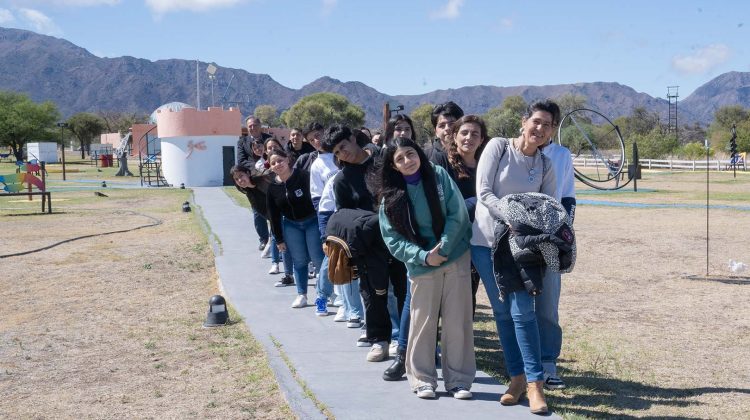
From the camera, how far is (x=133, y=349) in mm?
6816

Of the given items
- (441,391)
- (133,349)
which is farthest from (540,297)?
(133,349)

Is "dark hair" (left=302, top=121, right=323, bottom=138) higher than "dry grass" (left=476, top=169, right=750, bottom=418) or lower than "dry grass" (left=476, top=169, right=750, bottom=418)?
higher

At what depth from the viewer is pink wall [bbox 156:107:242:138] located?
34.3m

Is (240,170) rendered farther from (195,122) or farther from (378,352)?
(195,122)

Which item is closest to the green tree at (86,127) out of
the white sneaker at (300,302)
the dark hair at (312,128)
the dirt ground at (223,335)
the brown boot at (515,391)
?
the dirt ground at (223,335)

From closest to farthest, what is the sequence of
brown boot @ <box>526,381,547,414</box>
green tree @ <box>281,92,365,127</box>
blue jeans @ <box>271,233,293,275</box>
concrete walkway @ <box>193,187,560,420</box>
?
brown boot @ <box>526,381,547,414</box> < concrete walkway @ <box>193,187,560,420</box> < blue jeans @ <box>271,233,293,275</box> < green tree @ <box>281,92,365,127</box>

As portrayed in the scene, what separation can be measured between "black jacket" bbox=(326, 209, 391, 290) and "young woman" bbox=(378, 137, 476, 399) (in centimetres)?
51

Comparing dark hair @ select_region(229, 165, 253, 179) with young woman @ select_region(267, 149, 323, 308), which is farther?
dark hair @ select_region(229, 165, 253, 179)

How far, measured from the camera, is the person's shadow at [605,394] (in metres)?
4.72

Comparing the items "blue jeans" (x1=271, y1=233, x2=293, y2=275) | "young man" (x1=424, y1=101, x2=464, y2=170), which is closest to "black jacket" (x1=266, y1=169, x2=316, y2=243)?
"blue jeans" (x1=271, y1=233, x2=293, y2=275)

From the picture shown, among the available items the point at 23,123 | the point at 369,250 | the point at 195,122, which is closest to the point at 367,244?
the point at 369,250

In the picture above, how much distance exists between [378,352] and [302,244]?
2102 millimetres

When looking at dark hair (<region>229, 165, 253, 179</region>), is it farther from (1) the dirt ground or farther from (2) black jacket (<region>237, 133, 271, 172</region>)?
(2) black jacket (<region>237, 133, 271, 172</region>)

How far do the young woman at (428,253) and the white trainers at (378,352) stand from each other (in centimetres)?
80
